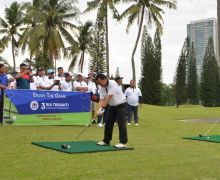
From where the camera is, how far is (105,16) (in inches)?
1642

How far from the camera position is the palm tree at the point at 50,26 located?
141ft

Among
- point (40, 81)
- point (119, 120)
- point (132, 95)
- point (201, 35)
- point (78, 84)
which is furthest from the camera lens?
point (201, 35)

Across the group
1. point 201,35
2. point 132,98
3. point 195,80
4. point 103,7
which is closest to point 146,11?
point 103,7

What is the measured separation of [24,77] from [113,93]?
21.7 feet

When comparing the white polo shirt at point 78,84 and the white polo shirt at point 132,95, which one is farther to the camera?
the white polo shirt at point 132,95

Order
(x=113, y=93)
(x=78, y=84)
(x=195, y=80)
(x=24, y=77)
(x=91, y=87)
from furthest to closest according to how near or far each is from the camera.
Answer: (x=195, y=80) < (x=91, y=87) < (x=78, y=84) < (x=24, y=77) < (x=113, y=93)

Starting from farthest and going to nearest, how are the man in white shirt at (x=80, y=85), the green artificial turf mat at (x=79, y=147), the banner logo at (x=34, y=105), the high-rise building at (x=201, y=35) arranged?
1. the high-rise building at (x=201, y=35)
2. the man in white shirt at (x=80, y=85)
3. the banner logo at (x=34, y=105)
4. the green artificial turf mat at (x=79, y=147)

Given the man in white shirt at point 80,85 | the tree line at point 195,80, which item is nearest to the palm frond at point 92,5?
the man in white shirt at point 80,85

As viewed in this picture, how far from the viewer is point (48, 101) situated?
16.8m

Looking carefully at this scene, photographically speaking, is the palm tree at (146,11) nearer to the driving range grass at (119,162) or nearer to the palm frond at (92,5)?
the palm frond at (92,5)

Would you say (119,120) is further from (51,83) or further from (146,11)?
Result: (146,11)

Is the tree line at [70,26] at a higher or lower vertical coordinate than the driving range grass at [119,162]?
higher

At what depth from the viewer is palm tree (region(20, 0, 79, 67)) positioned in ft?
141

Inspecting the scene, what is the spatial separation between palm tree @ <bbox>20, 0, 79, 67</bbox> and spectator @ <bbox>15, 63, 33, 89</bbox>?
85.2 ft
